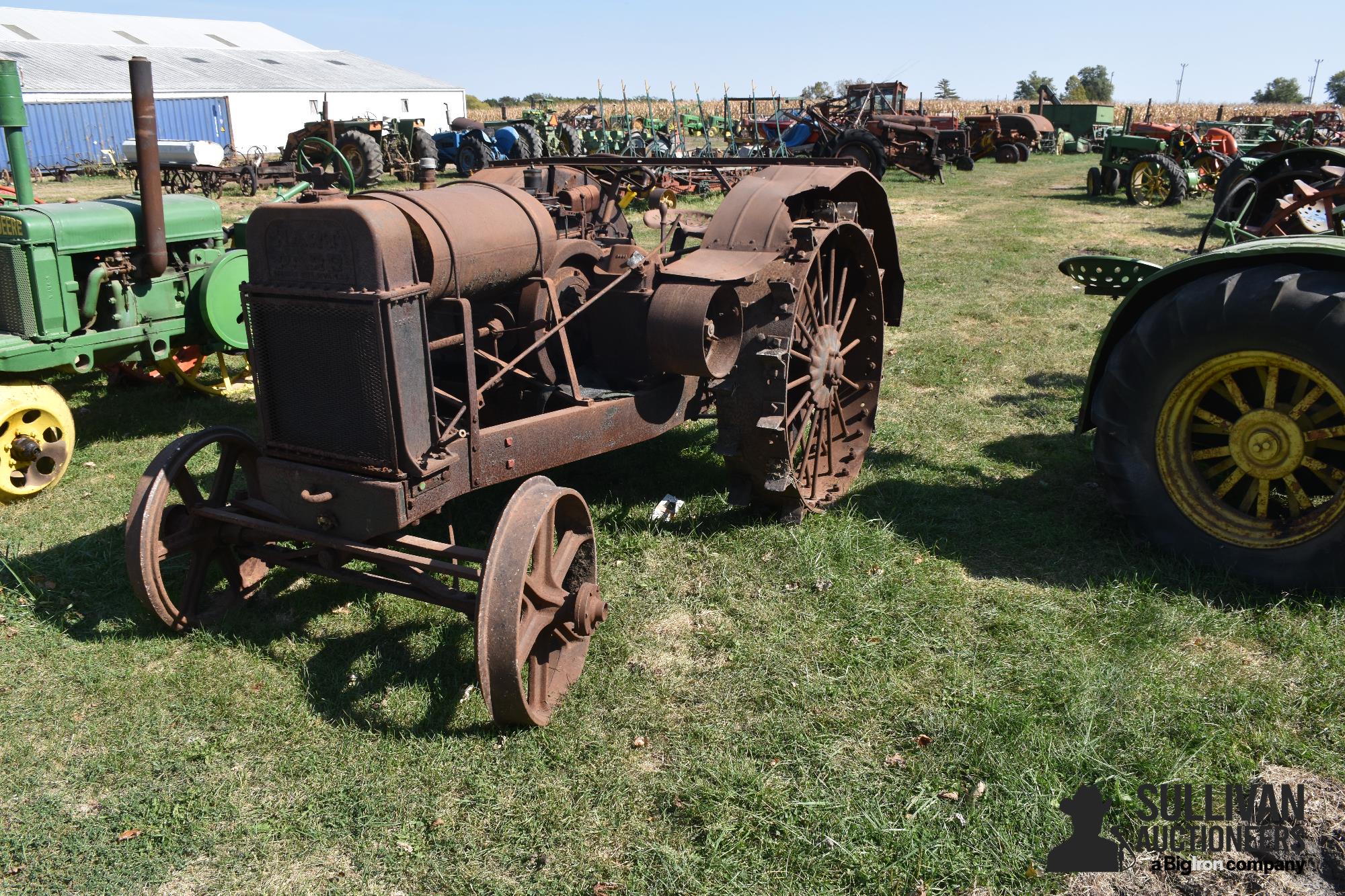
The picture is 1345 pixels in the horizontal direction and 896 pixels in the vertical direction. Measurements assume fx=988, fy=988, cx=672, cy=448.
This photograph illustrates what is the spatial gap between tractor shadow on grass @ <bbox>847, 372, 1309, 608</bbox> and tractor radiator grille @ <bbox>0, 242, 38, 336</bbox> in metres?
4.72

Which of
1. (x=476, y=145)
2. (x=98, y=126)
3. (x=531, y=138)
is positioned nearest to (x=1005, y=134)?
(x=531, y=138)

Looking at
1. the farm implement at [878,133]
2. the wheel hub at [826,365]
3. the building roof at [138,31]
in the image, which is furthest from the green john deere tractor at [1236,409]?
the building roof at [138,31]

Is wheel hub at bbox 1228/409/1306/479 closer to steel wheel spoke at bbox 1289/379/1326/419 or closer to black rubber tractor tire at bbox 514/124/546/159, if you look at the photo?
steel wheel spoke at bbox 1289/379/1326/419

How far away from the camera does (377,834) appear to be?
2.96 m

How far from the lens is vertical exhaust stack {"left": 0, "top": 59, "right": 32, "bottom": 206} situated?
19.8 ft

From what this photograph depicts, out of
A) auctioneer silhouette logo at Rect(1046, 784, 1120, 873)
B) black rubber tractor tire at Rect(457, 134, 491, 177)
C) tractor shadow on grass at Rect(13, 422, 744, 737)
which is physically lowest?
auctioneer silhouette logo at Rect(1046, 784, 1120, 873)

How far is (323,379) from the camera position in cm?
346

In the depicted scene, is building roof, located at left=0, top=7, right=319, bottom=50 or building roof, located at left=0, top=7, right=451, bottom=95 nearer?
building roof, located at left=0, top=7, right=451, bottom=95

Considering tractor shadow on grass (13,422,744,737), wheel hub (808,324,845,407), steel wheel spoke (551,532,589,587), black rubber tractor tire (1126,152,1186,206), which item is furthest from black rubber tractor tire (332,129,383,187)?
steel wheel spoke (551,532,589,587)

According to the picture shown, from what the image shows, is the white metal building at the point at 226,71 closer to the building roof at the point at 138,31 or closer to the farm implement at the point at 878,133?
the building roof at the point at 138,31

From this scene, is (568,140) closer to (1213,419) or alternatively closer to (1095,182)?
(1095,182)

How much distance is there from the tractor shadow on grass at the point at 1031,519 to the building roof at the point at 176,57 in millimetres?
31877

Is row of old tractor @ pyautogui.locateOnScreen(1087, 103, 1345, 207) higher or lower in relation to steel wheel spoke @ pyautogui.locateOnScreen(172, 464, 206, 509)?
higher

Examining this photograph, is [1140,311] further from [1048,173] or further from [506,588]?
[1048,173]
